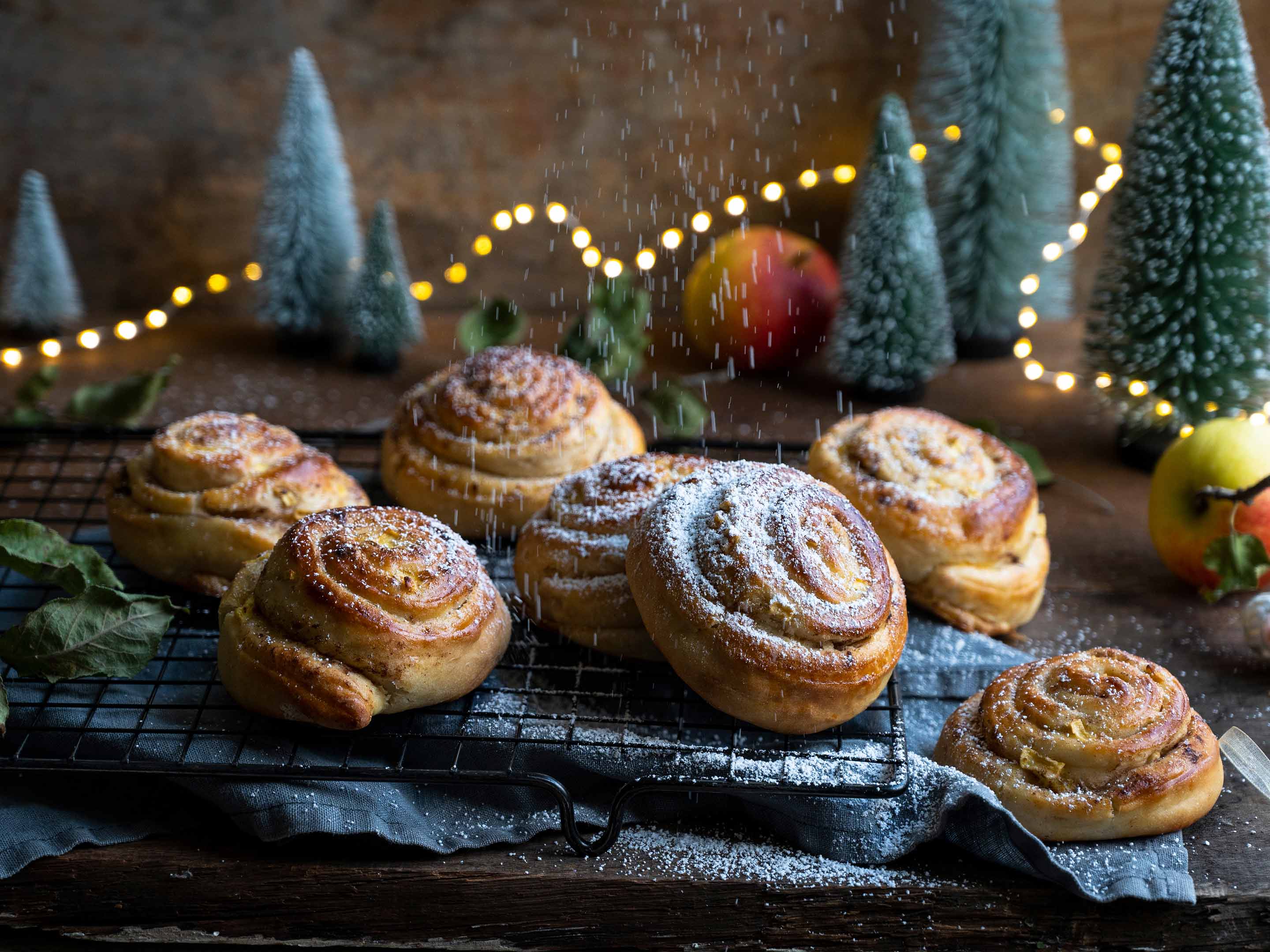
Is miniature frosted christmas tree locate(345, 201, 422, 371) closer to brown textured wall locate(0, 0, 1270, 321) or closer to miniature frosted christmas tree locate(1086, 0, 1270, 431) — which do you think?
brown textured wall locate(0, 0, 1270, 321)

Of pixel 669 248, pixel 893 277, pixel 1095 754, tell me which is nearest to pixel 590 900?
pixel 1095 754

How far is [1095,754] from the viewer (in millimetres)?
1540

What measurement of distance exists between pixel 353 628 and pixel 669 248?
2.00 meters

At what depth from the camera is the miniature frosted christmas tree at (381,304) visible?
292cm

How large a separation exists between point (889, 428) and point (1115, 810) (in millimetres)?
808

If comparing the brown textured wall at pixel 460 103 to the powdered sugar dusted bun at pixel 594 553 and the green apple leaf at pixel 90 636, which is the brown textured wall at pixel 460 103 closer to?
the powdered sugar dusted bun at pixel 594 553

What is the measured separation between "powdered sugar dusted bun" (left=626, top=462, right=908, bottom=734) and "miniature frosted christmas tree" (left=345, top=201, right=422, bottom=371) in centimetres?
144

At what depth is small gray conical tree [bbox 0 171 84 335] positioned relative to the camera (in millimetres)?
3029

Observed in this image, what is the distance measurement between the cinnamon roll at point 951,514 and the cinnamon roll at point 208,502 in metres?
0.89

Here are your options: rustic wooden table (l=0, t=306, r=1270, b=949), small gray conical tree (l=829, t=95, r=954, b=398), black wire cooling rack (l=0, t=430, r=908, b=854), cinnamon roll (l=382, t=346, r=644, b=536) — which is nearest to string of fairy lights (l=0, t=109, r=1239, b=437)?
small gray conical tree (l=829, t=95, r=954, b=398)

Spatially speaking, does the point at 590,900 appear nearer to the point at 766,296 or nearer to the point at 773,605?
the point at 773,605

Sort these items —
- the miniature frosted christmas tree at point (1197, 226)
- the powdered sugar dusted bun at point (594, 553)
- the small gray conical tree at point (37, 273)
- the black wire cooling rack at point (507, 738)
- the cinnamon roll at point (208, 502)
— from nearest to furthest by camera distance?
the black wire cooling rack at point (507, 738) < the powdered sugar dusted bun at point (594, 553) < the cinnamon roll at point (208, 502) < the miniature frosted christmas tree at point (1197, 226) < the small gray conical tree at point (37, 273)

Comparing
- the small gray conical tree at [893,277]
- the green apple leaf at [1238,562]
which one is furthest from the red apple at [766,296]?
the green apple leaf at [1238,562]

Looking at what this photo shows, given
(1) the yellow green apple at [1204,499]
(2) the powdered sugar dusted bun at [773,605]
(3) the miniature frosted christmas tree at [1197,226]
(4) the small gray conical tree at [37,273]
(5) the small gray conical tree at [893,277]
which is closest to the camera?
(2) the powdered sugar dusted bun at [773,605]
